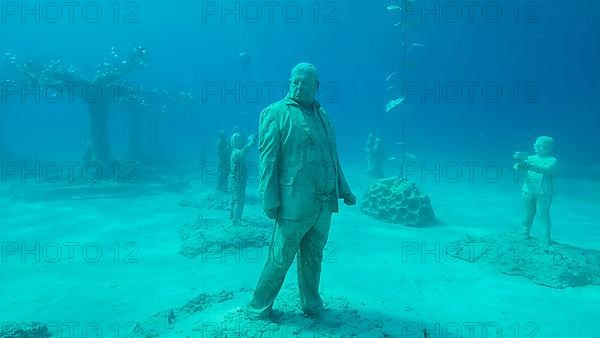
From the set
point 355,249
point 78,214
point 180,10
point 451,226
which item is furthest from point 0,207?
point 180,10

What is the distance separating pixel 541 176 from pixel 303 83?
6355 mm

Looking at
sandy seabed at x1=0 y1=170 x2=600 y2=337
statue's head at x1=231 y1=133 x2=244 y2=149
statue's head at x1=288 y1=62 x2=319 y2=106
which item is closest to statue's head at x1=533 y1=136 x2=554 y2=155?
sandy seabed at x1=0 y1=170 x2=600 y2=337

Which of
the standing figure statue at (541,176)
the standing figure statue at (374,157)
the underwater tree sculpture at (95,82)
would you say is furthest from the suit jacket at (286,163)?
the standing figure statue at (374,157)

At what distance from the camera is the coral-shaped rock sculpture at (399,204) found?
11.6m

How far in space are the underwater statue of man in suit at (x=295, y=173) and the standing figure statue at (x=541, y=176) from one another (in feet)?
17.2

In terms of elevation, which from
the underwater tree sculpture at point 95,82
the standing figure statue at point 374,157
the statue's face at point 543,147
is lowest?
the standing figure statue at point 374,157

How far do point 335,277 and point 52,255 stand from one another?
6.30m

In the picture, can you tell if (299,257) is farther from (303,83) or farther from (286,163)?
(303,83)

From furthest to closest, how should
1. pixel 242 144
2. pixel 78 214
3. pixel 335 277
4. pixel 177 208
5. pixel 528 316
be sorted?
1. pixel 177 208
2. pixel 78 214
3. pixel 242 144
4. pixel 335 277
5. pixel 528 316

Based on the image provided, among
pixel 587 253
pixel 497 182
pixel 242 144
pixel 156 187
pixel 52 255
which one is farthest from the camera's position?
pixel 497 182

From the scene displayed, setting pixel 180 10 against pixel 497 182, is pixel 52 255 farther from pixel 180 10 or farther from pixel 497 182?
pixel 180 10

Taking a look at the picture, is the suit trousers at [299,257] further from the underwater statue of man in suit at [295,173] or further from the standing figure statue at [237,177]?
the standing figure statue at [237,177]

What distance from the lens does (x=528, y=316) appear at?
605cm

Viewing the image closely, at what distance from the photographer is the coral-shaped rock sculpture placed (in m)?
11.6
